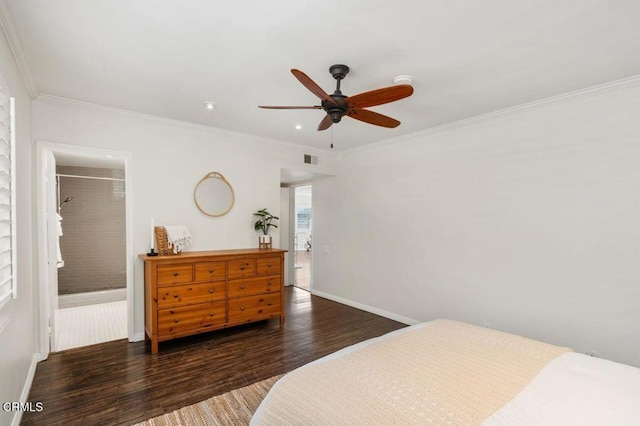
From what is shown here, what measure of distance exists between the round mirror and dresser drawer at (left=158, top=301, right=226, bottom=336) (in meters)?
1.22

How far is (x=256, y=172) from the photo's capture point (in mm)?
4602

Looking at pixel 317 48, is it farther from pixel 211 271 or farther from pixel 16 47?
pixel 211 271

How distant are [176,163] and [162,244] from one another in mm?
1021

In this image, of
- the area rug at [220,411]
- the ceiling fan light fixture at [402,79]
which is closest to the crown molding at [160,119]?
the ceiling fan light fixture at [402,79]

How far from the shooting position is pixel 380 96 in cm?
214

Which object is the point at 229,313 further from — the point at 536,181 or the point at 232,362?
the point at 536,181

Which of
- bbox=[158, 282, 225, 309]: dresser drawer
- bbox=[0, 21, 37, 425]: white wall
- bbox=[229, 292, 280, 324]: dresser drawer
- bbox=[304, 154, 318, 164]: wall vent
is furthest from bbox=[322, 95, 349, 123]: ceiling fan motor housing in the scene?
bbox=[304, 154, 318, 164]: wall vent

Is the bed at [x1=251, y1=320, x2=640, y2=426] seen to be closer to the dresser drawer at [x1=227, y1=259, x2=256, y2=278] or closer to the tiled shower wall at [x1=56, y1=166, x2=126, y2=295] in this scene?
the dresser drawer at [x1=227, y1=259, x2=256, y2=278]

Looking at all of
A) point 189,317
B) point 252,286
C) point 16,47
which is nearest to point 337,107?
point 16,47

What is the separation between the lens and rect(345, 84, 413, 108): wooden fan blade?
204cm

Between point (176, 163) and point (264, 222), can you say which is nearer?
point (176, 163)

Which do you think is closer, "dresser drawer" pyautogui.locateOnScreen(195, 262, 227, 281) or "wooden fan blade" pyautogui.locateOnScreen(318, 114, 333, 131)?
"wooden fan blade" pyautogui.locateOnScreen(318, 114, 333, 131)

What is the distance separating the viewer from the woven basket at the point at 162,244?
3635mm

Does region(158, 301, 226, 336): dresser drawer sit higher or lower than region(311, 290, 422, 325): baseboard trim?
higher
